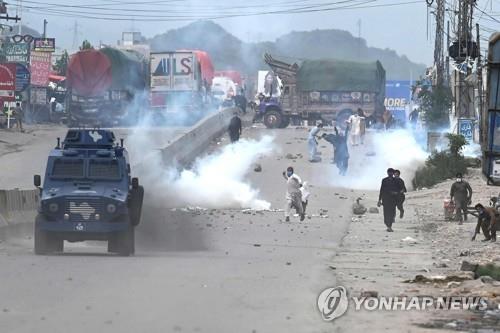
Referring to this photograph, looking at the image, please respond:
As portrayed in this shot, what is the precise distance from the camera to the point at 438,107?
170 ft

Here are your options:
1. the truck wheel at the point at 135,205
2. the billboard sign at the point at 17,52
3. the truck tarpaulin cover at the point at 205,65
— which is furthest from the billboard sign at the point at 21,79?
the truck wheel at the point at 135,205

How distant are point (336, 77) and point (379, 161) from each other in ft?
56.0

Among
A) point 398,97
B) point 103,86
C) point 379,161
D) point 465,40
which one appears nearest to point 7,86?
point 103,86

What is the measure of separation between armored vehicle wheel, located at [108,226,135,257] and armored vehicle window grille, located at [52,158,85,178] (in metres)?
1.48

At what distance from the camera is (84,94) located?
5231 cm

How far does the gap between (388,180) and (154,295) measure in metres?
14.0

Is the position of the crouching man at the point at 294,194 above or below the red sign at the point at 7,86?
below

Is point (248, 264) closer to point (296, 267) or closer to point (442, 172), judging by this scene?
point (296, 267)

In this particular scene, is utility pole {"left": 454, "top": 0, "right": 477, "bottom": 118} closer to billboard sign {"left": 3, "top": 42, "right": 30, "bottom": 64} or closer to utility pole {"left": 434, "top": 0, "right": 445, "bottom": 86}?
utility pole {"left": 434, "top": 0, "right": 445, "bottom": 86}

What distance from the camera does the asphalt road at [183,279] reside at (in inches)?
447

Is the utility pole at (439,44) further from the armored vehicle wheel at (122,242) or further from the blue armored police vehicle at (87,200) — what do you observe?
the armored vehicle wheel at (122,242)

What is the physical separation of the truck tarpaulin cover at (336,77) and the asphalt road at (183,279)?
29284mm

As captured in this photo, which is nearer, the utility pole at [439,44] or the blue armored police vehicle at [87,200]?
the blue armored police vehicle at [87,200]

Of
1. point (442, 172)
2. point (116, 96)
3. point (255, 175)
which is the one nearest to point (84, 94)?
point (116, 96)
